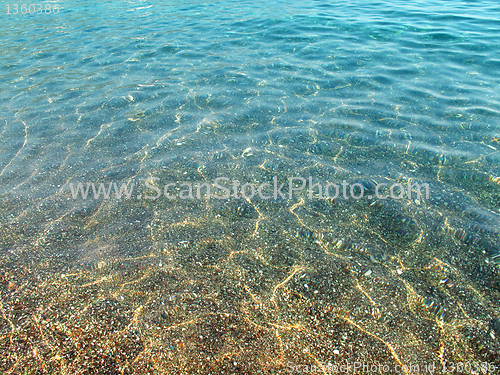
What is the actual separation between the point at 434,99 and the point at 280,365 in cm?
693

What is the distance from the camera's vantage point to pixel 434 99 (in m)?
6.76

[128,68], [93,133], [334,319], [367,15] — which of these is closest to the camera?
[334,319]

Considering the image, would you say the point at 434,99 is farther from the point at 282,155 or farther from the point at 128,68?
the point at 128,68

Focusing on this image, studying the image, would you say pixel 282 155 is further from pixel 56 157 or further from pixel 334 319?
pixel 56 157

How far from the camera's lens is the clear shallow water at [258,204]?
2.85m

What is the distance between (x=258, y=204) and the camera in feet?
14.2

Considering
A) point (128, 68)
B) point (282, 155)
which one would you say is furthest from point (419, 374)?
point (128, 68)

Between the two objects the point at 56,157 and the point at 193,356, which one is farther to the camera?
the point at 56,157

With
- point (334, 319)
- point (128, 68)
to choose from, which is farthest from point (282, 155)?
point (128, 68)

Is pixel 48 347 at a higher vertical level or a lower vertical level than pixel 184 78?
lower

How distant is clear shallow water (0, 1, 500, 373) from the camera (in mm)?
2852

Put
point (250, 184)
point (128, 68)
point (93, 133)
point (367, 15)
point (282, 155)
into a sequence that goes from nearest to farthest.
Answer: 1. point (250, 184)
2. point (282, 155)
3. point (93, 133)
4. point (128, 68)
5. point (367, 15)

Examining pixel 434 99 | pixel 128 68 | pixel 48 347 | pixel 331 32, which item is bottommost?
pixel 48 347

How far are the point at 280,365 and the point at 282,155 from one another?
3.49m
